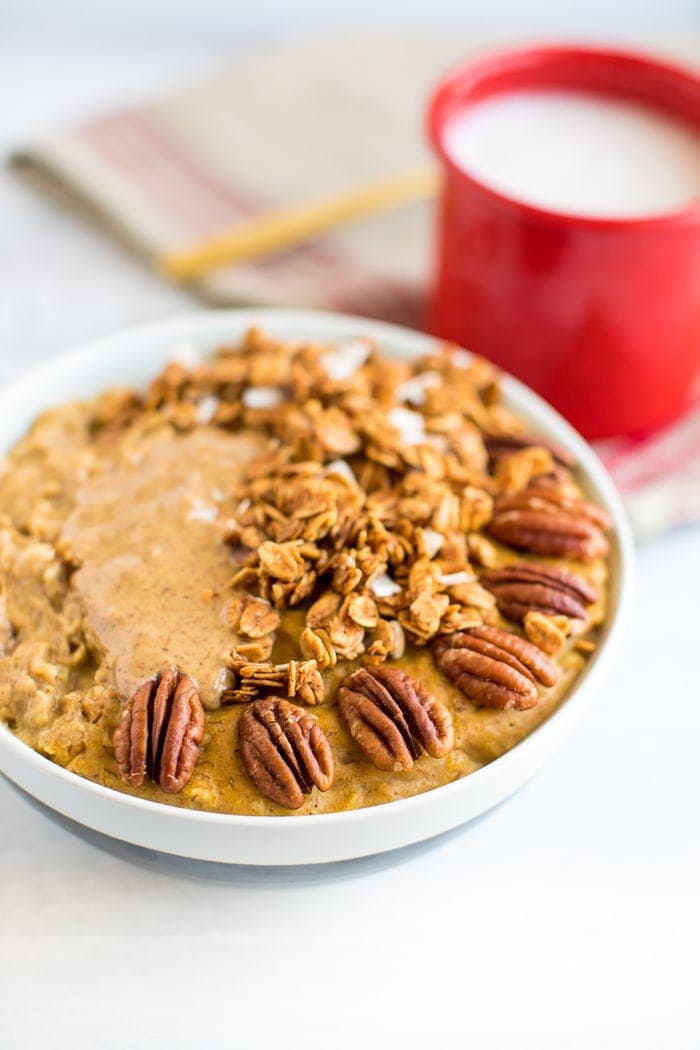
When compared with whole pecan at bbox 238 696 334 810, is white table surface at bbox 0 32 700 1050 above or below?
below

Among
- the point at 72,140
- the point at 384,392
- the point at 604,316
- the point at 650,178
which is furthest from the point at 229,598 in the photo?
the point at 72,140

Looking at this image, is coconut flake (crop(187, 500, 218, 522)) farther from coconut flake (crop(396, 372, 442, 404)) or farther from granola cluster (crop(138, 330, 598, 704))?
coconut flake (crop(396, 372, 442, 404))

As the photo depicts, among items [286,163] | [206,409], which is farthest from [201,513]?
[286,163]

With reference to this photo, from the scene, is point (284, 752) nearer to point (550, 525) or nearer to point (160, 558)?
point (160, 558)

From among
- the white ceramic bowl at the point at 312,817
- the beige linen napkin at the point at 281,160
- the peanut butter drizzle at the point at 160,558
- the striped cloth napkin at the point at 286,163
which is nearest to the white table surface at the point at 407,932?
the white ceramic bowl at the point at 312,817

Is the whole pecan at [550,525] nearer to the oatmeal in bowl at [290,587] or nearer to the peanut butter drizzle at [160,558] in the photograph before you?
the oatmeal in bowl at [290,587]

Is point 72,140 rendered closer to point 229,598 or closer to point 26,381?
point 26,381

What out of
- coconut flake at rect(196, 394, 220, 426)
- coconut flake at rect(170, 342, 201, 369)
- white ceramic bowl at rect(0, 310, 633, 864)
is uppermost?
coconut flake at rect(196, 394, 220, 426)

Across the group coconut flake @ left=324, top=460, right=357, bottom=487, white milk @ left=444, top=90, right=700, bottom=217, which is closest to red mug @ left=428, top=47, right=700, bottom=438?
white milk @ left=444, top=90, right=700, bottom=217

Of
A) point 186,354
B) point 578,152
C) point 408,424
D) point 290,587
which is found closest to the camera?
point 290,587
